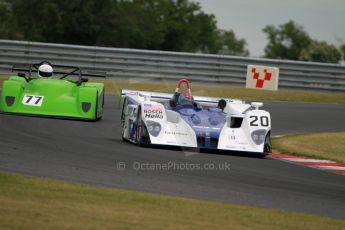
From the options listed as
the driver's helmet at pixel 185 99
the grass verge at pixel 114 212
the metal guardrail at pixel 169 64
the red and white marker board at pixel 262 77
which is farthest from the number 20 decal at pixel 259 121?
the red and white marker board at pixel 262 77

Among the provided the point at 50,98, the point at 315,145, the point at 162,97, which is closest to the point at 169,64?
the point at 50,98

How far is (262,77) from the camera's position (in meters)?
27.8

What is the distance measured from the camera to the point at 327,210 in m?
9.75

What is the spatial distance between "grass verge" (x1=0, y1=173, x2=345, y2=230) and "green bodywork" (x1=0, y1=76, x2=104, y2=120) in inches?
256

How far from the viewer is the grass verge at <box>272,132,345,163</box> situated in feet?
50.0

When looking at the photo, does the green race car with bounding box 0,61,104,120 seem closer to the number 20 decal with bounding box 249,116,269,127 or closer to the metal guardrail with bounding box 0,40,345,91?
the number 20 decal with bounding box 249,116,269,127

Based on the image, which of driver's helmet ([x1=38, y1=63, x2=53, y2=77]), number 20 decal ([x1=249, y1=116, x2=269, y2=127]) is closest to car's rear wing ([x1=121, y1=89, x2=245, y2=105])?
number 20 decal ([x1=249, y1=116, x2=269, y2=127])

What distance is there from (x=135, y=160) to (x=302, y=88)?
1709cm

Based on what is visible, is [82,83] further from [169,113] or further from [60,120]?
[169,113]

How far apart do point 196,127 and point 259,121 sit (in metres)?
1.02

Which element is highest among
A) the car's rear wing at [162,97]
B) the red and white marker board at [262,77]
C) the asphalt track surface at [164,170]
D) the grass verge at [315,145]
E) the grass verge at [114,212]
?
the red and white marker board at [262,77]

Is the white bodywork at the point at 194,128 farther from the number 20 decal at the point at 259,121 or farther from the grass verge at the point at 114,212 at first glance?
the grass verge at the point at 114,212

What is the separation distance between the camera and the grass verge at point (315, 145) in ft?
50.0

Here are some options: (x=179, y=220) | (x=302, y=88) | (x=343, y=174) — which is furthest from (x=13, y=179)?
(x=302, y=88)
